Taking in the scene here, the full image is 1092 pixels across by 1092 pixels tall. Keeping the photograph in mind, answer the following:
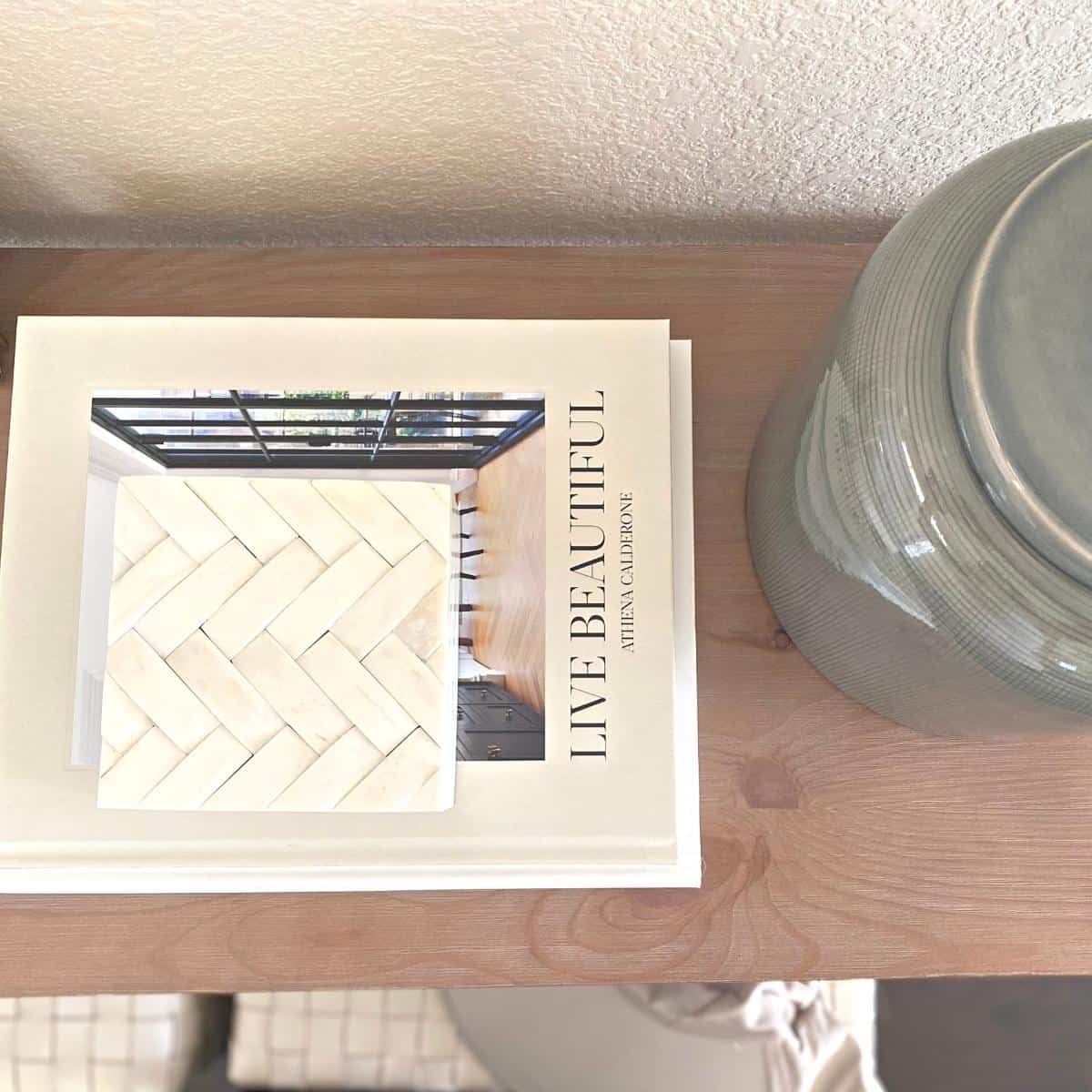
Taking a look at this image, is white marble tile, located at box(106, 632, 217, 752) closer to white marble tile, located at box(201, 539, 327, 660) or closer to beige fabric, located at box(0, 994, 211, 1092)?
white marble tile, located at box(201, 539, 327, 660)

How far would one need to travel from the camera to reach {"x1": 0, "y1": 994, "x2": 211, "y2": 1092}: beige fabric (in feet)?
2.71

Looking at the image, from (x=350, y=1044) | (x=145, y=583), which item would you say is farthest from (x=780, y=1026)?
(x=145, y=583)

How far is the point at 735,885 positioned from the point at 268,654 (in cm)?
21

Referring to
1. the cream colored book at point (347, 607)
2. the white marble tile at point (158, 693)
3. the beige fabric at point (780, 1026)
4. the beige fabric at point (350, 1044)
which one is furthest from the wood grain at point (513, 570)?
the beige fabric at point (350, 1044)

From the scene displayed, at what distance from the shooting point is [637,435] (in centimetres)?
38

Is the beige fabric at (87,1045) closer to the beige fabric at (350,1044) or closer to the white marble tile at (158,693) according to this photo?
the beige fabric at (350,1044)

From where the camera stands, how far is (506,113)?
1.18 ft

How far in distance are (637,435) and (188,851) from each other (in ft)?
0.79

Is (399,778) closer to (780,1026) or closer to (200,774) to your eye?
(200,774)

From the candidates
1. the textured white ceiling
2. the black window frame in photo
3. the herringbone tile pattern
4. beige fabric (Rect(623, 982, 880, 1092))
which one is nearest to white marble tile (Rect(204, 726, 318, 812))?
the herringbone tile pattern

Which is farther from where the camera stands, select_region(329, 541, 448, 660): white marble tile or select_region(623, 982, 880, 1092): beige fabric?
select_region(623, 982, 880, 1092): beige fabric

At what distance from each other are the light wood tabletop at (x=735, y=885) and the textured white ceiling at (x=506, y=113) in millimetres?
47

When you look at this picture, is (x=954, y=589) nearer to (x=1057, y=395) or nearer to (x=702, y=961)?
(x=1057, y=395)

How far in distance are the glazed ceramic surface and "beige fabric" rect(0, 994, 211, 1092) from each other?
32.1 inches
